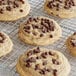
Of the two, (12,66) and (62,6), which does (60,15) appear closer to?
(62,6)

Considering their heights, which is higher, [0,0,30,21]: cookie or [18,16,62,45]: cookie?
[0,0,30,21]: cookie

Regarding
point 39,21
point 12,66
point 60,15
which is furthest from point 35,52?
point 60,15

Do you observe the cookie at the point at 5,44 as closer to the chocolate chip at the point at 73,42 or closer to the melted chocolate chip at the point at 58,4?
the chocolate chip at the point at 73,42

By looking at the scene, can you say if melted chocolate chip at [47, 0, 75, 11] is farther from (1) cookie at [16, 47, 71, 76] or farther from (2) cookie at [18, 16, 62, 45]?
(1) cookie at [16, 47, 71, 76]

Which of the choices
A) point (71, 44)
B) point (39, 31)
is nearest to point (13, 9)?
point (39, 31)

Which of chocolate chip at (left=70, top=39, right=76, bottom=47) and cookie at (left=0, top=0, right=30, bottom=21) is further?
cookie at (left=0, top=0, right=30, bottom=21)

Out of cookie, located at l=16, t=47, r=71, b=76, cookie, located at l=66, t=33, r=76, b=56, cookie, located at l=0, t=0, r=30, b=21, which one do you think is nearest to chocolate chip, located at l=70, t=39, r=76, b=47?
cookie, located at l=66, t=33, r=76, b=56
